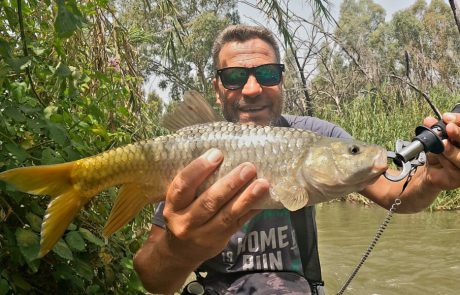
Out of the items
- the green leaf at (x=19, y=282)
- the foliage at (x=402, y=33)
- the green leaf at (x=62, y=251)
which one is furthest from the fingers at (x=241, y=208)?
the foliage at (x=402, y=33)

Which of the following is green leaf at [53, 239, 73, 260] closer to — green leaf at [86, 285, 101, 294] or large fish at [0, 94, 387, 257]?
large fish at [0, 94, 387, 257]

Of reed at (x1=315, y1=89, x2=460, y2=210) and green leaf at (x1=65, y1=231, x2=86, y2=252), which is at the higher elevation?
reed at (x1=315, y1=89, x2=460, y2=210)

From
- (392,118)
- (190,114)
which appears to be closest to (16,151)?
(190,114)

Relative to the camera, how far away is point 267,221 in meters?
2.52

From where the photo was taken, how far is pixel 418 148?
171 centimetres

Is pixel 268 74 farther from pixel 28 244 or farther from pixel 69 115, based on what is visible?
pixel 28 244

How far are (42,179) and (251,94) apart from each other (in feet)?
5.27

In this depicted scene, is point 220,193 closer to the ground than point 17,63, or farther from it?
closer to the ground

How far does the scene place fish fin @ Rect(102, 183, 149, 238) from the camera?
1651mm

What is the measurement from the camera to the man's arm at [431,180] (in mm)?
1814

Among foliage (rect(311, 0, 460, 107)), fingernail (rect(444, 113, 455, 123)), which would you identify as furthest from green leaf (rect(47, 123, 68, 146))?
foliage (rect(311, 0, 460, 107))

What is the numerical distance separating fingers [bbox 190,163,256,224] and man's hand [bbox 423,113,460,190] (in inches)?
30.7

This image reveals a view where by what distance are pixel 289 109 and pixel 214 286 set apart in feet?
47.2

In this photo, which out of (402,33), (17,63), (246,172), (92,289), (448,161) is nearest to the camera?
(246,172)
